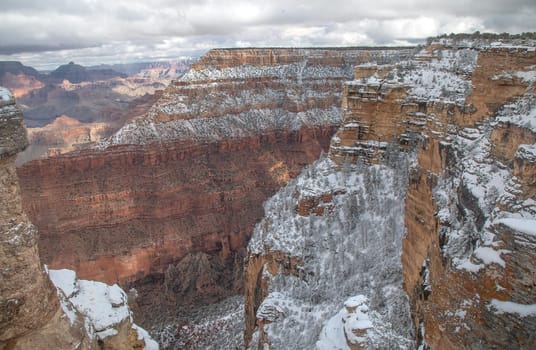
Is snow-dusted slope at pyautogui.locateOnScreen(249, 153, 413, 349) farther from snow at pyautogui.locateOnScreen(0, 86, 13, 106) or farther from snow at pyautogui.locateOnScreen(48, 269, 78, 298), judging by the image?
snow at pyautogui.locateOnScreen(0, 86, 13, 106)

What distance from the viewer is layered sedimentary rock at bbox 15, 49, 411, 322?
4553 centimetres

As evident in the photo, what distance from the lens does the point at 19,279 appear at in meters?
10.2

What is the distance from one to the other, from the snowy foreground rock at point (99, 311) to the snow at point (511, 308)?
1068 cm

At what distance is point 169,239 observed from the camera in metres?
48.2

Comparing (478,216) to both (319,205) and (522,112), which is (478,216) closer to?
(522,112)

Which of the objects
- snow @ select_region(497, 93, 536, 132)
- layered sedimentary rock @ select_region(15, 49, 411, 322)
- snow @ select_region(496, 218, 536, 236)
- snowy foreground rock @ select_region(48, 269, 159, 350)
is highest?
snow @ select_region(497, 93, 536, 132)

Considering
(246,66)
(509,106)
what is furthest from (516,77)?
(246,66)

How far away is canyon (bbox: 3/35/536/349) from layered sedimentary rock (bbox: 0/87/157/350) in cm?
47

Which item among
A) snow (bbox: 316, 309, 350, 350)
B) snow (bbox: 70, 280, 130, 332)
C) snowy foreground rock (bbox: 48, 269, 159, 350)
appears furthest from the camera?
snow (bbox: 316, 309, 350, 350)

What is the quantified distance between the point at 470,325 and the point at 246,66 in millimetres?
72480

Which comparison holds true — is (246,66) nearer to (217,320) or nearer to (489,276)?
(217,320)

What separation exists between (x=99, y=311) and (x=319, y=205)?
16.6 m

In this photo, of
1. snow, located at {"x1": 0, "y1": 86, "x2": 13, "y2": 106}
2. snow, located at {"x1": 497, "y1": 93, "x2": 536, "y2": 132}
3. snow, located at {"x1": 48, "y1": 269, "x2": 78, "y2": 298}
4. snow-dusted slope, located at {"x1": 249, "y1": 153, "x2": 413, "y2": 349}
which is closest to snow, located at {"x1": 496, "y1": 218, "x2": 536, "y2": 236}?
snow, located at {"x1": 497, "y1": 93, "x2": 536, "y2": 132}

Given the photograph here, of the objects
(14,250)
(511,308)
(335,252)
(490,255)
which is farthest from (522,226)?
(335,252)
